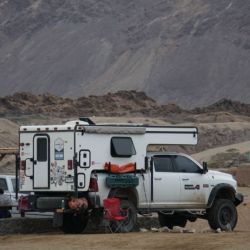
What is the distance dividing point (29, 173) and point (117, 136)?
1.83 m

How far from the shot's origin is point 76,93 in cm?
12725

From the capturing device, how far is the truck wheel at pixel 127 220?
18.6 meters

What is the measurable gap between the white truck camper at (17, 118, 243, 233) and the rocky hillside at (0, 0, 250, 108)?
99492 millimetres

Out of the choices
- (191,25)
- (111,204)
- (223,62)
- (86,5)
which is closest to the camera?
(111,204)

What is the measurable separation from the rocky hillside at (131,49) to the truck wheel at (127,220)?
101m

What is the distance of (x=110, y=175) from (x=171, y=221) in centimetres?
306

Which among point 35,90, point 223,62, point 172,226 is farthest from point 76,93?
point 172,226

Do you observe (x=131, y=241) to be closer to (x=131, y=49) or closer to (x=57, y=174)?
(x=57, y=174)

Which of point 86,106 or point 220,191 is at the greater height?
point 86,106

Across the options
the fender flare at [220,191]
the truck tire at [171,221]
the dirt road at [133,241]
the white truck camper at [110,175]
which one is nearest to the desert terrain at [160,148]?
the dirt road at [133,241]

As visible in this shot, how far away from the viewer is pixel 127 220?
18703mm

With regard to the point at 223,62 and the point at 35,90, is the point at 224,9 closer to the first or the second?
the point at 223,62

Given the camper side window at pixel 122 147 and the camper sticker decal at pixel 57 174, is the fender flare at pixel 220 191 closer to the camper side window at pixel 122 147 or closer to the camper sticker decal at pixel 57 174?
the camper side window at pixel 122 147

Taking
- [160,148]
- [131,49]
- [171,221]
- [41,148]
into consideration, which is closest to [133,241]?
[41,148]
